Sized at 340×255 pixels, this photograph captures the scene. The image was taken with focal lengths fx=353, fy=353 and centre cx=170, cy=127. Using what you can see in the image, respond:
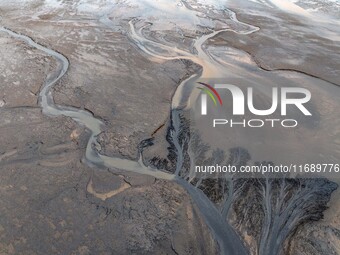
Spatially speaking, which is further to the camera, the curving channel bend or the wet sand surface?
the curving channel bend

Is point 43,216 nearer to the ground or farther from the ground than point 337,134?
nearer to the ground

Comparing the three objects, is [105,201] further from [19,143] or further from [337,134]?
[337,134]

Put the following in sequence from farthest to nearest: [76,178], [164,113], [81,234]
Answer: [164,113]
[76,178]
[81,234]

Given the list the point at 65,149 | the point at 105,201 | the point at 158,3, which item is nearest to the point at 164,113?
the point at 65,149

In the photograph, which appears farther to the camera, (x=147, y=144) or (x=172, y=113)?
(x=172, y=113)
